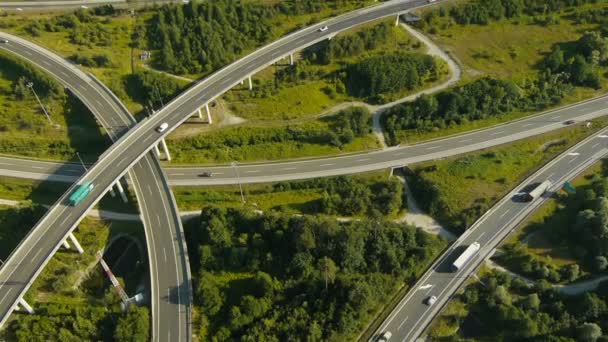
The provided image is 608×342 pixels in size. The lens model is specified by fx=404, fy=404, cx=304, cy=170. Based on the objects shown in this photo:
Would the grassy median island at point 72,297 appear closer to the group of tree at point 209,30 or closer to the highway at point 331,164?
the highway at point 331,164

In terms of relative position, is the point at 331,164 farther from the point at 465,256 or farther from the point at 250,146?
the point at 465,256

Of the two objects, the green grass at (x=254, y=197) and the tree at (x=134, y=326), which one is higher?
the green grass at (x=254, y=197)

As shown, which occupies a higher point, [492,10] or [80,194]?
[492,10]

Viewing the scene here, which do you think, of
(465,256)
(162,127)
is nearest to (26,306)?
(162,127)

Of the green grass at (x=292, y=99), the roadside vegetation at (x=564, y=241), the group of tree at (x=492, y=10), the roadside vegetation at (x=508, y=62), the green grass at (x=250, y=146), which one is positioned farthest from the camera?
the group of tree at (x=492, y=10)

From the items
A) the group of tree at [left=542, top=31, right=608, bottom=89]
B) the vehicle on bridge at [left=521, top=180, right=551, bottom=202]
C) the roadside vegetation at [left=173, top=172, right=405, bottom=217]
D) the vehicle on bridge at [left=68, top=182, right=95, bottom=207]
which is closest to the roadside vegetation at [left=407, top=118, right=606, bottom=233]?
the vehicle on bridge at [left=521, top=180, right=551, bottom=202]

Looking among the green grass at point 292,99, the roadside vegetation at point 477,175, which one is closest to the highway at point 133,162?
the green grass at point 292,99

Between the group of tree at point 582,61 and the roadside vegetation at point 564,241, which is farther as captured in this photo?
the group of tree at point 582,61
